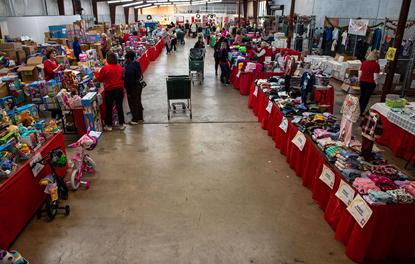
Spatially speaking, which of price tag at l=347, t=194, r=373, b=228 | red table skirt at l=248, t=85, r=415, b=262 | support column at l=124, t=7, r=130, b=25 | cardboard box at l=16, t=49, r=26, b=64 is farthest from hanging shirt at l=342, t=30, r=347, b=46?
support column at l=124, t=7, r=130, b=25

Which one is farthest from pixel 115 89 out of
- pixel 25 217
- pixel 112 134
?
pixel 25 217

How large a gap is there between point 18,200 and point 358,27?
11578 mm

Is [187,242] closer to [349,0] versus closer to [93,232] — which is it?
[93,232]

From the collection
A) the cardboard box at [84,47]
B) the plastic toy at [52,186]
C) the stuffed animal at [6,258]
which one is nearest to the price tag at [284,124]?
the plastic toy at [52,186]

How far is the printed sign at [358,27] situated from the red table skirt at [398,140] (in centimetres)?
638

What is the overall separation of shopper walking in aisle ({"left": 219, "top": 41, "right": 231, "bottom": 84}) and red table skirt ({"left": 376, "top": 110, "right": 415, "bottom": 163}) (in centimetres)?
556

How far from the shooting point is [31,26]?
42.8ft

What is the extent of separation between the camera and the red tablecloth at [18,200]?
3.15 m

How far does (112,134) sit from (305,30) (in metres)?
12.6

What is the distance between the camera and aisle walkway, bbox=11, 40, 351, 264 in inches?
126

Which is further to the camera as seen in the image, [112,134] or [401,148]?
[112,134]

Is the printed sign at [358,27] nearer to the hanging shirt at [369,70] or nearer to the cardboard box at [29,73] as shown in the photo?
the hanging shirt at [369,70]

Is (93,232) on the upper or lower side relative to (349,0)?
lower

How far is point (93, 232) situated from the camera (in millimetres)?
3500
